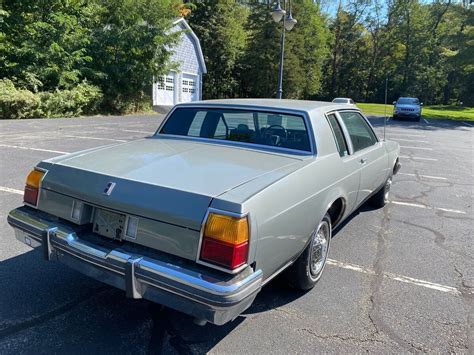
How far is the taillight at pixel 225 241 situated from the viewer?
2172 millimetres

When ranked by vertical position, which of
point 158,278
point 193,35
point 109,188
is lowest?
point 158,278

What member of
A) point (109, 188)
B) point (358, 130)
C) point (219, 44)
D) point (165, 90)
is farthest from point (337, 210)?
point (219, 44)

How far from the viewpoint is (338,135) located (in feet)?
12.5

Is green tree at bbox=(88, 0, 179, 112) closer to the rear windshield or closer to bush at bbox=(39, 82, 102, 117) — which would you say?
bush at bbox=(39, 82, 102, 117)

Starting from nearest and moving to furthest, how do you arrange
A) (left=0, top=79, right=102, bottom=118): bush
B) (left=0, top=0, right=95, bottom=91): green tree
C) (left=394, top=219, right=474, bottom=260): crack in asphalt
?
(left=394, top=219, right=474, bottom=260): crack in asphalt < (left=0, top=79, right=102, bottom=118): bush < (left=0, top=0, right=95, bottom=91): green tree

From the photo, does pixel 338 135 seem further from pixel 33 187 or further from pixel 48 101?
pixel 48 101

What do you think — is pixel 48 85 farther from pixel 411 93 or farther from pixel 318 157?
pixel 411 93

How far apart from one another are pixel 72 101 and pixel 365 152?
16.9 m

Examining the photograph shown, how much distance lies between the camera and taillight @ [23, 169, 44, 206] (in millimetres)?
2932

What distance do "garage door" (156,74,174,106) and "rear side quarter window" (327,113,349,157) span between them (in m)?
22.4

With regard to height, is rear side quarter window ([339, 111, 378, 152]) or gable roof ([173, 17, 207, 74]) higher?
gable roof ([173, 17, 207, 74])

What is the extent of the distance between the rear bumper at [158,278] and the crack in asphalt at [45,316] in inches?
17.7

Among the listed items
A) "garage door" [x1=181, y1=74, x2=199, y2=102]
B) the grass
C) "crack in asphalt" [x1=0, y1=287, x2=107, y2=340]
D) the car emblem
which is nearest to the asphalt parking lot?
"crack in asphalt" [x1=0, y1=287, x2=107, y2=340]

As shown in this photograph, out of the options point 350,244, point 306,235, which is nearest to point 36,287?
point 306,235
